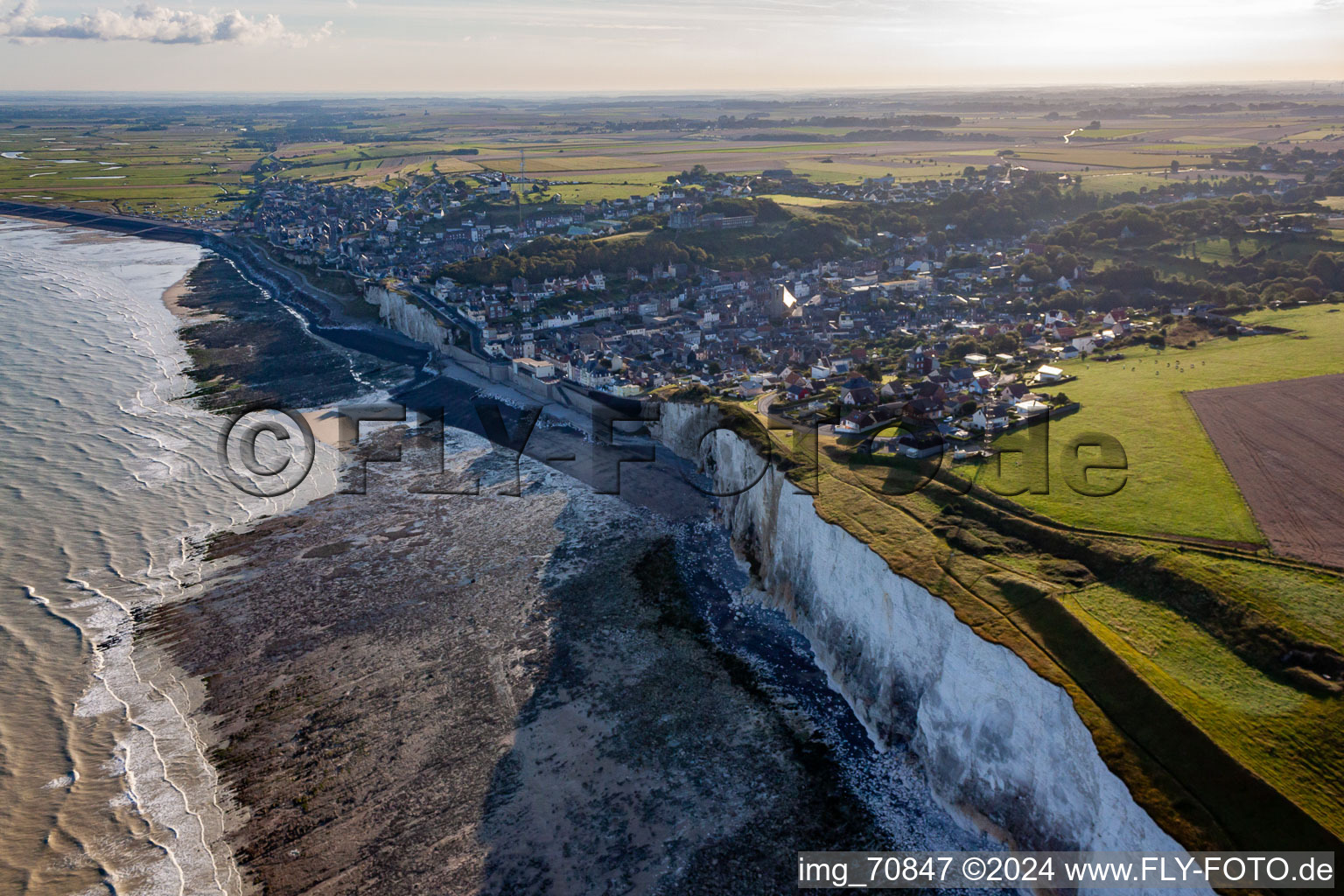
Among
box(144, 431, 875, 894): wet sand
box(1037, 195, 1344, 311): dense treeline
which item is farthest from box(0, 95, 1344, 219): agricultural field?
box(144, 431, 875, 894): wet sand

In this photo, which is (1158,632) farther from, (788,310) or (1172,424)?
(788,310)

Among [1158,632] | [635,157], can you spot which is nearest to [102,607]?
[1158,632]

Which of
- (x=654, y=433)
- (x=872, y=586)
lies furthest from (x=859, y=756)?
(x=654, y=433)

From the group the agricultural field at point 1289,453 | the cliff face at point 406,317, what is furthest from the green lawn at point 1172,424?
the cliff face at point 406,317

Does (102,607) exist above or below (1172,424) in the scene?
below

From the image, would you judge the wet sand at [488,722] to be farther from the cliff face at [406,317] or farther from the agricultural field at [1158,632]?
the cliff face at [406,317]

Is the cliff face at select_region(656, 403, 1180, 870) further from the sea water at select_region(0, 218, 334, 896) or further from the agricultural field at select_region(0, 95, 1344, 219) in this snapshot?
the agricultural field at select_region(0, 95, 1344, 219)
